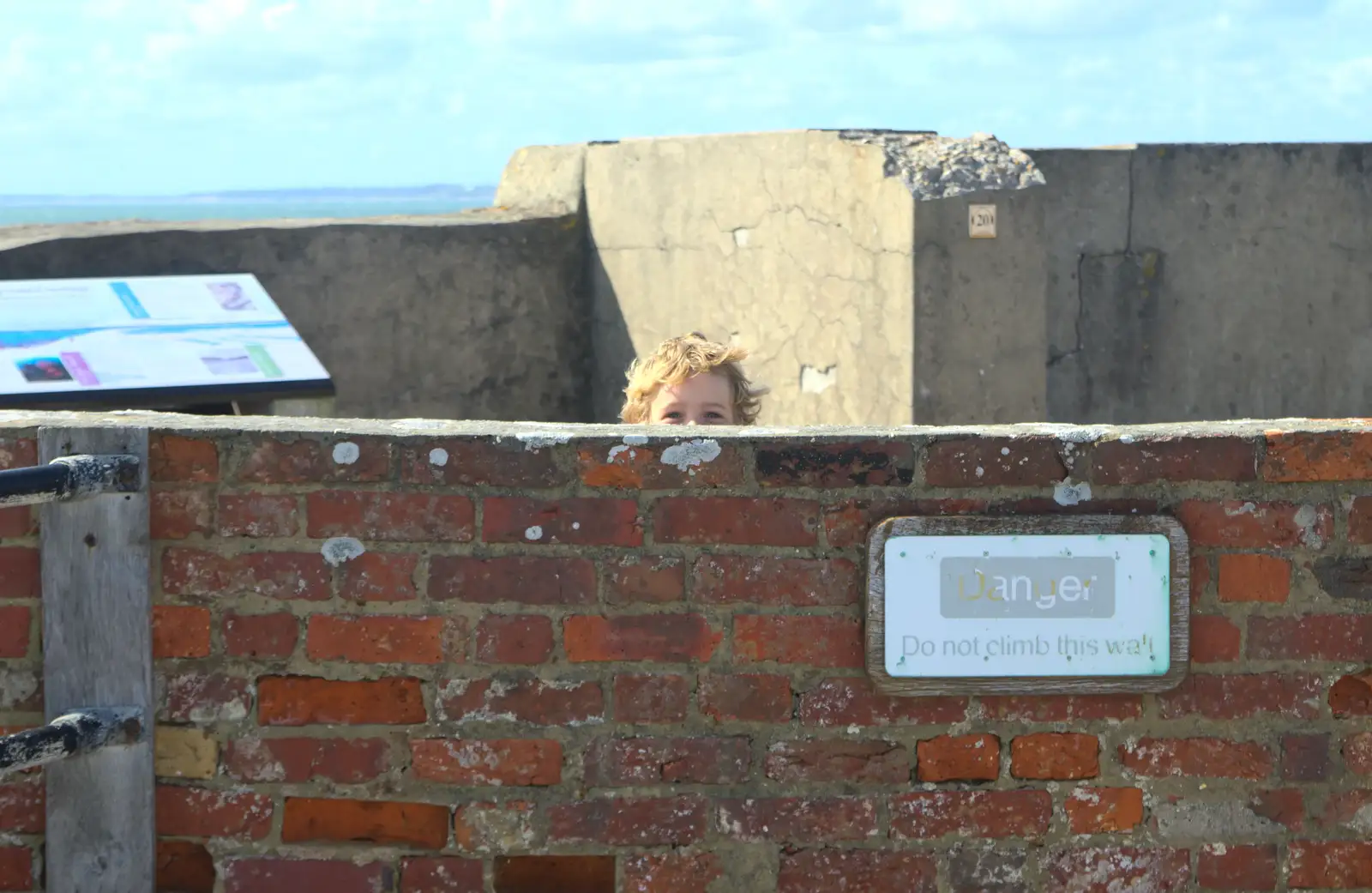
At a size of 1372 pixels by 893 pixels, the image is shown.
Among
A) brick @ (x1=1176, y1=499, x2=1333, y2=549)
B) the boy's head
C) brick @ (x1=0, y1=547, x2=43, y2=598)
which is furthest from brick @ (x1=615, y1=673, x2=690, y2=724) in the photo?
the boy's head

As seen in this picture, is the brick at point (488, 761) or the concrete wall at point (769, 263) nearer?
the brick at point (488, 761)

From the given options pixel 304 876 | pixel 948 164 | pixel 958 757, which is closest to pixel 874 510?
pixel 958 757

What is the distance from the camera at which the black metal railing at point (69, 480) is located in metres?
2.27

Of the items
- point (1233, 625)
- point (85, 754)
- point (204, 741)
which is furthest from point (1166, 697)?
point (85, 754)

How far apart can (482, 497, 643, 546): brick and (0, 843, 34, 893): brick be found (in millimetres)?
885

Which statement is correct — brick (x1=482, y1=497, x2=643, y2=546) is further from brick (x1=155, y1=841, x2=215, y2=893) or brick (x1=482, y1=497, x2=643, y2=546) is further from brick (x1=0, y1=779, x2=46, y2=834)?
brick (x1=0, y1=779, x2=46, y2=834)

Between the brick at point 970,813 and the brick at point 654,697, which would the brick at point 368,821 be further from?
the brick at point 970,813

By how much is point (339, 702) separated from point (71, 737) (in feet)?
1.27

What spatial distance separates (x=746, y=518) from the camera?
245cm

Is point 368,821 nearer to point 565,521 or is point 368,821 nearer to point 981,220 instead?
Answer: point 565,521

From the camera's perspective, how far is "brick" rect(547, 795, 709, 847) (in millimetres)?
2492

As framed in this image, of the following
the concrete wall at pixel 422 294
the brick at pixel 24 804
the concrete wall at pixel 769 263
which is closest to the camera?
the brick at pixel 24 804

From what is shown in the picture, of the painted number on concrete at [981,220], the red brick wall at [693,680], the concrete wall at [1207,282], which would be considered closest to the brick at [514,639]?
the red brick wall at [693,680]

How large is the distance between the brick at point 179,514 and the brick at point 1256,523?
148 centimetres
